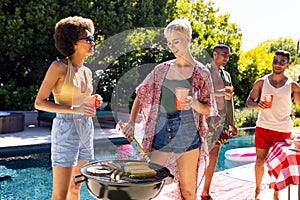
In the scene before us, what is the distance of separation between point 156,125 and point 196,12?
1600 centimetres

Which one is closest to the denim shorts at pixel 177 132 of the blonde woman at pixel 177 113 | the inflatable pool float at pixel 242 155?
the blonde woman at pixel 177 113

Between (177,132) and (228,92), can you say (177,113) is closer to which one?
(177,132)

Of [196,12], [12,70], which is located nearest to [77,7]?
[12,70]

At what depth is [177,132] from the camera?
2.29 metres

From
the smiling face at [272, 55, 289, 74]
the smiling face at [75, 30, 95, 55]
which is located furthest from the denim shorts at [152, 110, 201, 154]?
the smiling face at [272, 55, 289, 74]

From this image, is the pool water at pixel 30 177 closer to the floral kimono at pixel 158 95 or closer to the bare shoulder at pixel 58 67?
the floral kimono at pixel 158 95

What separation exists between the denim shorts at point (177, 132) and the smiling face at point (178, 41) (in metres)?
0.41

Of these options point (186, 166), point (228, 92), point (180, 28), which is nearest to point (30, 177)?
point (228, 92)

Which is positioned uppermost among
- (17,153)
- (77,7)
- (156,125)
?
(77,7)

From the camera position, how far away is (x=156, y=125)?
238 cm

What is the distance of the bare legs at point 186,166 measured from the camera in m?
2.36

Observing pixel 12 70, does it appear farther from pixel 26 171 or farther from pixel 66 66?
pixel 66 66

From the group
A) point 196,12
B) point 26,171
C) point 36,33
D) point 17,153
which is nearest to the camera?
point 26,171

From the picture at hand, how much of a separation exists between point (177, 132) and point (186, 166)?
0.26 meters
